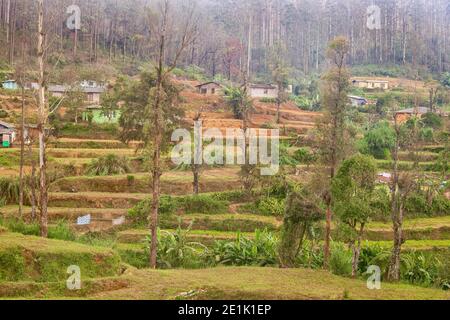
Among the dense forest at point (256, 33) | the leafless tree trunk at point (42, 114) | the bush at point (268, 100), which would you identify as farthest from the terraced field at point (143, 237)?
the dense forest at point (256, 33)

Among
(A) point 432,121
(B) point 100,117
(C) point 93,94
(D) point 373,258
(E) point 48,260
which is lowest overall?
(D) point 373,258

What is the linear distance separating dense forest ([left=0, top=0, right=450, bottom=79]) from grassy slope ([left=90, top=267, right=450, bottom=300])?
168 feet

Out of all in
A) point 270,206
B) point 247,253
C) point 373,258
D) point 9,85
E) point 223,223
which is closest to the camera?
point 247,253

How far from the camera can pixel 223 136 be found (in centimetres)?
3984

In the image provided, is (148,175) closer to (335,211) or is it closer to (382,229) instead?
(382,229)

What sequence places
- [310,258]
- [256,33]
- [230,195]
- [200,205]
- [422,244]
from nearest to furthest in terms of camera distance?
[310,258]
[422,244]
[200,205]
[230,195]
[256,33]

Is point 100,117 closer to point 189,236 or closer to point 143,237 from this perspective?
point 143,237

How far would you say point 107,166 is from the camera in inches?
1172

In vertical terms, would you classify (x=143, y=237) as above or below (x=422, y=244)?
above

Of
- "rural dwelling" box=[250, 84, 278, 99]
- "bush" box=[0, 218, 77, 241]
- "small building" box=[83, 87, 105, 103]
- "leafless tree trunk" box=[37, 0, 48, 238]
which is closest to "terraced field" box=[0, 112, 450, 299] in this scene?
"bush" box=[0, 218, 77, 241]

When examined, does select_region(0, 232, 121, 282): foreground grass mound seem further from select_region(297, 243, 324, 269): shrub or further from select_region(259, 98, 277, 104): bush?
select_region(259, 98, 277, 104): bush

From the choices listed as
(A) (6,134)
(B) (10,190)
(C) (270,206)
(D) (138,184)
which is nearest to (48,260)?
(B) (10,190)

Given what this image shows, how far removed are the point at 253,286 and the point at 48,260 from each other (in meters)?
3.70

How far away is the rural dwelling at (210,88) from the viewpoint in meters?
59.3
